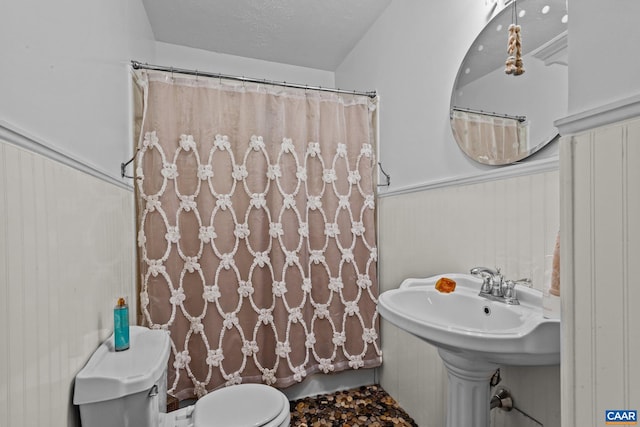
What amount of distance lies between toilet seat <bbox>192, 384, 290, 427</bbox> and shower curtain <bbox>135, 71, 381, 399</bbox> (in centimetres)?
44

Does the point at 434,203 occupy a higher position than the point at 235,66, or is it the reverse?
the point at 235,66

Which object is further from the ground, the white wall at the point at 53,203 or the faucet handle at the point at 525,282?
the white wall at the point at 53,203

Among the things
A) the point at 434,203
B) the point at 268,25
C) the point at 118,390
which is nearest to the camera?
the point at 118,390

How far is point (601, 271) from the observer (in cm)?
52

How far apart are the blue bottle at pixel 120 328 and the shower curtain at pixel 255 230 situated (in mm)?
588

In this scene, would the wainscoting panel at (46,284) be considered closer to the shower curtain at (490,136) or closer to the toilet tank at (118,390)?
the toilet tank at (118,390)

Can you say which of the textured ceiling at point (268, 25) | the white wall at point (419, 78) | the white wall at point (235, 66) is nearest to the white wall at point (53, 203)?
the textured ceiling at point (268, 25)

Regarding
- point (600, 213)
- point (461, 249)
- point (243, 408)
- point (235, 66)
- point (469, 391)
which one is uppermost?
point (235, 66)

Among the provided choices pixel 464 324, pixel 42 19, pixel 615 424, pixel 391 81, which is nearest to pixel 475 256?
pixel 464 324

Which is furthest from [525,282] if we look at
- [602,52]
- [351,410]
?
[351,410]

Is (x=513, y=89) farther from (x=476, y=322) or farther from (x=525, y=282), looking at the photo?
(x=476, y=322)

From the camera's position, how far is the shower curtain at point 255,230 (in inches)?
64.7

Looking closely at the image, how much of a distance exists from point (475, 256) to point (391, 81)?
117 cm

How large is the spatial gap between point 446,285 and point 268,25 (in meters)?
1.97
